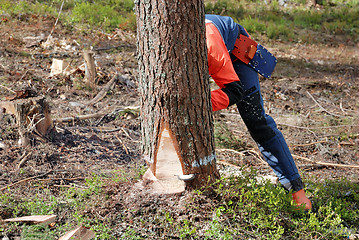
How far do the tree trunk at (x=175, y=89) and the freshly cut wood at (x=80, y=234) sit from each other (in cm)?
60

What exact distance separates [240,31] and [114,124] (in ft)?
7.80

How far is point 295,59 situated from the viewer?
26.8ft

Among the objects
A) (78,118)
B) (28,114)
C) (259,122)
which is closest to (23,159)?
(28,114)

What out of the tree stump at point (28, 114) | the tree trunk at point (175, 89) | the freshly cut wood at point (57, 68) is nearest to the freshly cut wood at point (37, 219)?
the tree trunk at point (175, 89)

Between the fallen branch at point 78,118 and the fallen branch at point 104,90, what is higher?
the fallen branch at point 104,90

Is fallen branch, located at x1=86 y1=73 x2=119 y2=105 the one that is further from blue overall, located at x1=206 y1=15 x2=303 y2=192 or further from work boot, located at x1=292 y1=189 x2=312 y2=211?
A: work boot, located at x1=292 y1=189 x2=312 y2=211

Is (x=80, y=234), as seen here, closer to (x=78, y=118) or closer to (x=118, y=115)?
(x=78, y=118)

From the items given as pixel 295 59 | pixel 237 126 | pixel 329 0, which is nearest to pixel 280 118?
pixel 237 126

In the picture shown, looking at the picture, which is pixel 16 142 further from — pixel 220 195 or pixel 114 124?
pixel 220 195

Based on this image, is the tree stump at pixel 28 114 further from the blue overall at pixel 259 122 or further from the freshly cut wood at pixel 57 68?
the freshly cut wood at pixel 57 68

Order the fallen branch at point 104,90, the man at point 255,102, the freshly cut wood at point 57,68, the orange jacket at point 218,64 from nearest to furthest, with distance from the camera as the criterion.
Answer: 1. the orange jacket at point 218,64
2. the man at point 255,102
3. the fallen branch at point 104,90
4. the freshly cut wood at point 57,68

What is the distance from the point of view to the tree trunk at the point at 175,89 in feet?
6.65

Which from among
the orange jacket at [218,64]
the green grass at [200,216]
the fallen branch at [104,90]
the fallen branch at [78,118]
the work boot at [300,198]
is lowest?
the work boot at [300,198]

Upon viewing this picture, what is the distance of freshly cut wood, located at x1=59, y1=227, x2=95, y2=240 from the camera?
2063mm
